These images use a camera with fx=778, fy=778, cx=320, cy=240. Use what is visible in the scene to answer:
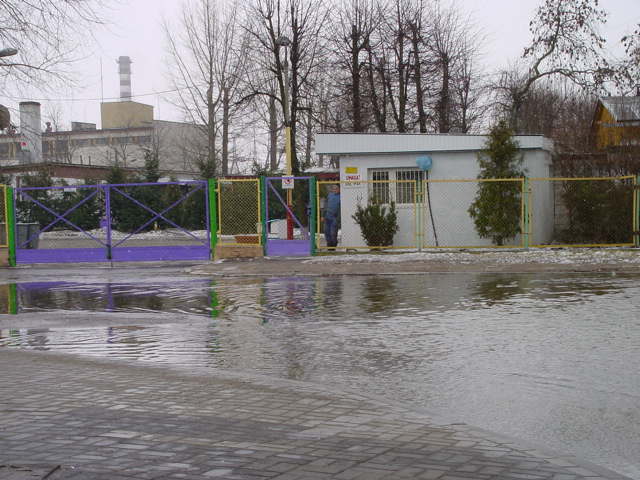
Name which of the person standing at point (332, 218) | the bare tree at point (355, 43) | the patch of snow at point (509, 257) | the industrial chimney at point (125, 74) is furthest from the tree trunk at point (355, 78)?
the industrial chimney at point (125, 74)

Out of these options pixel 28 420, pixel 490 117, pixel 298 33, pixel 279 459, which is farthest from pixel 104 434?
pixel 490 117

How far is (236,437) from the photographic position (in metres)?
4.95

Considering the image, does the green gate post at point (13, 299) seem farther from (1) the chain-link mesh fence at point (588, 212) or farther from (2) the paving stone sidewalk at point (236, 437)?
(1) the chain-link mesh fence at point (588, 212)

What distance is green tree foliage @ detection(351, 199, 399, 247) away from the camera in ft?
73.2

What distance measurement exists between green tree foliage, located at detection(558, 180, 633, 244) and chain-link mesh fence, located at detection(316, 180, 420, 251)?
459 cm

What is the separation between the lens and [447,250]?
72.3 feet

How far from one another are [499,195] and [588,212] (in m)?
2.79

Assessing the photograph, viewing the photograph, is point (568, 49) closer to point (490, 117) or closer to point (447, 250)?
point (490, 117)

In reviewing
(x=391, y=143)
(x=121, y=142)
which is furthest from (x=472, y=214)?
(x=121, y=142)

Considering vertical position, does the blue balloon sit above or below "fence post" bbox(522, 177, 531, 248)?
above

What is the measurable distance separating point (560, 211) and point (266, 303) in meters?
14.5

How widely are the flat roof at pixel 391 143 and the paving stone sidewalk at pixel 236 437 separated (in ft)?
53.9

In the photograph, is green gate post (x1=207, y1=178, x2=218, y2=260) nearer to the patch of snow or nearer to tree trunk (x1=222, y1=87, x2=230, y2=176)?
the patch of snow

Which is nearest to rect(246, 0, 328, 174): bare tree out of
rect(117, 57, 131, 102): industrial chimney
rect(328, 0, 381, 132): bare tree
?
rect(328, 0, 381, 132): bare tree
